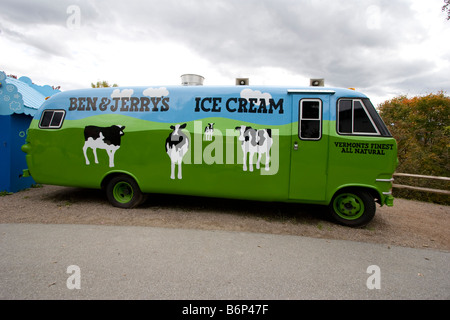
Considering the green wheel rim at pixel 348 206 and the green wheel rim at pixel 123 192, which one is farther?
the green wheel rim at pixel 123 192

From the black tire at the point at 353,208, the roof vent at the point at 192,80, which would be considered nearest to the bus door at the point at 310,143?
the black tire at the point at 353,208

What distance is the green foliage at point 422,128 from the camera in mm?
15000

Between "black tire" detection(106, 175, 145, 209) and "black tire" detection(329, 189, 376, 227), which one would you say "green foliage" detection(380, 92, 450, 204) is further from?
"black tire" detection(106, 175, 145, 209)

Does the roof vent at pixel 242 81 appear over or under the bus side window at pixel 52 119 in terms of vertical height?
over

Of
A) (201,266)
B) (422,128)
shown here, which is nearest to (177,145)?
(201,266)

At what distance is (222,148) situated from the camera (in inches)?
193

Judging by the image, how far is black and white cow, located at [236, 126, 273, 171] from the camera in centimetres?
473

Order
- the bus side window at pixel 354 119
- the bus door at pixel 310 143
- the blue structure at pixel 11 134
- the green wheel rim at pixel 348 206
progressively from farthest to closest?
the blue structure at pixel 11 134 → the green wheel rim at pixel 348 206 → the bus door at pixel 310 143 → the bus side window at pixel 354 119

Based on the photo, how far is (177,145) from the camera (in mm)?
5062

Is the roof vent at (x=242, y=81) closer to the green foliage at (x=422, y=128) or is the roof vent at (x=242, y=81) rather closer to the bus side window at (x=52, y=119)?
the bus side window at (x=52, y=119)

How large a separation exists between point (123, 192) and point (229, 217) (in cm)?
267

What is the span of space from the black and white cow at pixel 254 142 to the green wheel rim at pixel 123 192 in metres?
2.90

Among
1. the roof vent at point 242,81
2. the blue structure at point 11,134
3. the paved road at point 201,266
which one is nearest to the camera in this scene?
the paved road at point 201,266
